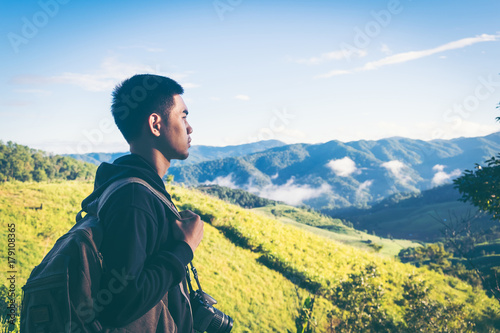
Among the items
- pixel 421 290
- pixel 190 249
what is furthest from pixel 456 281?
pixel 190 249

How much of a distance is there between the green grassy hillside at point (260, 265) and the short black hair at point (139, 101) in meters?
6.22

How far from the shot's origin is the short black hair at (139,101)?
2066mm

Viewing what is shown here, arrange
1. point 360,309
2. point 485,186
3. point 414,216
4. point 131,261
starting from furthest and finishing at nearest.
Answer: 1. point 414,216
2. point 360,309
3. point 485,186
4. point 131,261

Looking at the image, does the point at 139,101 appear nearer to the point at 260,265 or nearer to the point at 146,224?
the point at 146,224

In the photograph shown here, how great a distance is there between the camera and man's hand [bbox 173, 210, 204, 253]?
1793 mm

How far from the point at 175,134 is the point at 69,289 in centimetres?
110

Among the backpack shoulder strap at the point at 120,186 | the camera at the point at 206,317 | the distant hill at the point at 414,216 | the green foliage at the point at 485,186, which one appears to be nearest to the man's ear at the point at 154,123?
the backpack shoulder strap at the point at 120,186

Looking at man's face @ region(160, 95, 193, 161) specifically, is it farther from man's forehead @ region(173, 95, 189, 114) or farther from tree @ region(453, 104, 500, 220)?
tree @ region(453, 104, 500, 220)

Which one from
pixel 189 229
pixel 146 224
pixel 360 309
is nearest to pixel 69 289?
pixel 146 224

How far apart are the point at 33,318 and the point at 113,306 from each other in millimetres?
354

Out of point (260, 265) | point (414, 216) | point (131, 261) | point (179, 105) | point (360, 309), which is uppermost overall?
point (179, 105)

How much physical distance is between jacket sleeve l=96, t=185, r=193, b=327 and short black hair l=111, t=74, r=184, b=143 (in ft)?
2.08

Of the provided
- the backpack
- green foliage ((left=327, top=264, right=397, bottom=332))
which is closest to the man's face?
the backpack

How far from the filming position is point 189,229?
183cm
